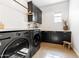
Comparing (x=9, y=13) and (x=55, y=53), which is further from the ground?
(x=9, y=13)

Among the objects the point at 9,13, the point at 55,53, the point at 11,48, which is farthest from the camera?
the point at 55,53

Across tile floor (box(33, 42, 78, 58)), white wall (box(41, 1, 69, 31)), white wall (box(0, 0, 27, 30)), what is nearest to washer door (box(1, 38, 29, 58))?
white wall (box(0, 0, 27, 30))

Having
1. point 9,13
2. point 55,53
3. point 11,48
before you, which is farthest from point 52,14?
point 11,48

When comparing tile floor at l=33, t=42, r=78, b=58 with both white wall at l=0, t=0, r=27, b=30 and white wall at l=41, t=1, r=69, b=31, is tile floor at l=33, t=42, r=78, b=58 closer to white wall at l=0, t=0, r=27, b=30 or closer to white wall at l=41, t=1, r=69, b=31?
white wall at l=0, t=0, r=27, b=30

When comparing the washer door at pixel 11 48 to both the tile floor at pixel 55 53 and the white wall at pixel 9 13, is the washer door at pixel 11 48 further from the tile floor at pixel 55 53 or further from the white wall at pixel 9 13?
the tile floor at pixel 55 53

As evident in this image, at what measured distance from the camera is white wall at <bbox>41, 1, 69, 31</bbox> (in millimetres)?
3819

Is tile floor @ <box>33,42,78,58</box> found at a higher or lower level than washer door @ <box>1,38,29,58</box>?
lower

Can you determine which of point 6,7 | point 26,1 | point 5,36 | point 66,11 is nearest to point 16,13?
point 6,7

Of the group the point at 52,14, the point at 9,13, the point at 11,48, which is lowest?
the point at 11,48

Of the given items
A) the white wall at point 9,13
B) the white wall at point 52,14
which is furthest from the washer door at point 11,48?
the white wall at point 52,14

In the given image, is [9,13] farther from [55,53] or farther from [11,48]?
[55,53]

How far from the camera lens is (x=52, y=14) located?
4168 mm

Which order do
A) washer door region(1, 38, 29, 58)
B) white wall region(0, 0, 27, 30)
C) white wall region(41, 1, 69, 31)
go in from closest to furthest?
1. washer door region(1, 38, 29, 58)
2. white wall region(0, 0, 27, 30)
3. white wall region(41, 1, 69, 31)

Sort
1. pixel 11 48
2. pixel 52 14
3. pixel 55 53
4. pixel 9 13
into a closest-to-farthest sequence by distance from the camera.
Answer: pixel 11 48 → pixel 9 13 → pixel 55 53 → pixel 52 14
